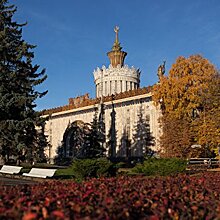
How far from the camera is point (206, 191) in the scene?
6902 mm

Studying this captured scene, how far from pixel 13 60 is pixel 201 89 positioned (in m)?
15.0

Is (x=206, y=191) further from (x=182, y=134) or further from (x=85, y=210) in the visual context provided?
(x=182, y=134)

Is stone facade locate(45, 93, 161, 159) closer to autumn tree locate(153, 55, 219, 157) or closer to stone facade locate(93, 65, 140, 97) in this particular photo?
autumn tree locate(153, 55, 219, 157)

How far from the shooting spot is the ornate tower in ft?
137

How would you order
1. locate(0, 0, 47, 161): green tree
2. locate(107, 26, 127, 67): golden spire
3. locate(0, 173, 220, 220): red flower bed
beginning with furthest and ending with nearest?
locate(107, 26, 127, 67): golden spire, locate(0, 0, 47, 161): green tree, locate(0, 173, 220, 220): red flower bed

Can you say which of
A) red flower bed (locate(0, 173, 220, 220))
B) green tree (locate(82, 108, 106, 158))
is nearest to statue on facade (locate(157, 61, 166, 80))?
green tree (locate(82, 108, 106, 158))

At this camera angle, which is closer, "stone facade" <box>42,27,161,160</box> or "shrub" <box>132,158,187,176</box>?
"shrub" <box>132,158,187,176</box>

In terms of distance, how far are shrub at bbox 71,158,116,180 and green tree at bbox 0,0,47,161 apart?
8.65 meters

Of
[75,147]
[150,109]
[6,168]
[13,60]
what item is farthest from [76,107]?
[6,168]

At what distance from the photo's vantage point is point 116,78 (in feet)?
137

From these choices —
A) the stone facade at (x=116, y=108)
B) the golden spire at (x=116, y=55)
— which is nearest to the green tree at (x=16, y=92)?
the stone facade at (x=116, y=108)

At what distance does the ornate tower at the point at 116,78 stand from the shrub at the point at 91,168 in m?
25.1

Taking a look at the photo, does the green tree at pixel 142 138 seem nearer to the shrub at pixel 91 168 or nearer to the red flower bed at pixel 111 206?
the shrub at pixel 91 168

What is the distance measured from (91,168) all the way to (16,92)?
39.3 feet
